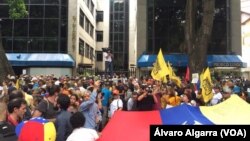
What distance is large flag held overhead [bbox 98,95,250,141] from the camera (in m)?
5.84

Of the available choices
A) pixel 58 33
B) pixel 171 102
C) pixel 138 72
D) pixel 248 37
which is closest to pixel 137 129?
pixel 171 102

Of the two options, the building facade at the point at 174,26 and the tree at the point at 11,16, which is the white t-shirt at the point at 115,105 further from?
the building facade at the point at 174,26

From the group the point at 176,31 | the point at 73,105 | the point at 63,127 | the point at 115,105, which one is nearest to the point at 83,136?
the point at 63,127

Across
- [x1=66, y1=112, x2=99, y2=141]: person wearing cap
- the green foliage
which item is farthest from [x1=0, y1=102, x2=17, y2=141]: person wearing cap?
the green foliage

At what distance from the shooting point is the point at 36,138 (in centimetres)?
558

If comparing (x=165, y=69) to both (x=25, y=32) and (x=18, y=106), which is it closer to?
(x=18, y=106)

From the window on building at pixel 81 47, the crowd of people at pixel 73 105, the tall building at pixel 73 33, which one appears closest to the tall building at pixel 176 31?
the tall building at pixel 73 33

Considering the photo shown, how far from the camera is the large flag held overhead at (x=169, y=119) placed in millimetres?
5843

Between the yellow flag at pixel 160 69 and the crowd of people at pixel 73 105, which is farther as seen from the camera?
the yellow flag at pixel 160 69

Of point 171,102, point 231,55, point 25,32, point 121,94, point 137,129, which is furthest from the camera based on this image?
point 25,32

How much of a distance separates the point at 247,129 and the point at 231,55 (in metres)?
34.2

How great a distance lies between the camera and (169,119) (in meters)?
6.47

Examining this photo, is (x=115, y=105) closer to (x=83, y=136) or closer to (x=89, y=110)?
(x=89, y=110)

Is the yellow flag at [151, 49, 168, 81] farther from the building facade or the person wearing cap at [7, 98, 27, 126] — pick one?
the building facade
